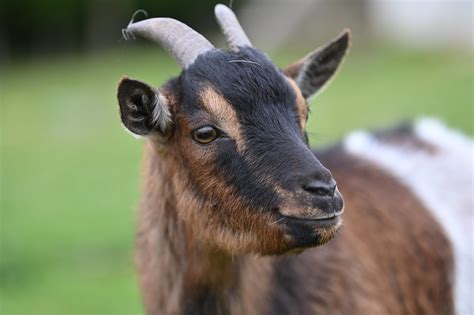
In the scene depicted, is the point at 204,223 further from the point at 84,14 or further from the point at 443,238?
the point at 84,14

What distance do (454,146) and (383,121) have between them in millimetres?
8490

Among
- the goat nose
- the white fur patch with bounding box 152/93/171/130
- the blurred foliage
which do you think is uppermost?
the blurred foliage

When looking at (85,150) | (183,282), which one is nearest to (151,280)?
(183,282)

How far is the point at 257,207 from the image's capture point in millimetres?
5094

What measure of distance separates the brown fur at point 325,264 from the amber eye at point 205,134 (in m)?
0.35

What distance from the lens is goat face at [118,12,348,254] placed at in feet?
16.1

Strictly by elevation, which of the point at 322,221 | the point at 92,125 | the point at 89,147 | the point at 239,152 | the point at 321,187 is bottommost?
the point at 322,221

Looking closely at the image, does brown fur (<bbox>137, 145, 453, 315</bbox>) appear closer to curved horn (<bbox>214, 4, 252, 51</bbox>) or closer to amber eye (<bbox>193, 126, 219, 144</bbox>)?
amber eye (<bbox>193, 126, 219, 144</bbox>)

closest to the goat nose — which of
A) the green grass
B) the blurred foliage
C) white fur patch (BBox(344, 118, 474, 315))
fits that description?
the green grass

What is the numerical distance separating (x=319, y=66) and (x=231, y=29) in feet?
2.33

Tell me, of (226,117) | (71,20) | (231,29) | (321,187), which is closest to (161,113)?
(226,117)

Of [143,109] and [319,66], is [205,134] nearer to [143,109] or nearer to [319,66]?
[143,109]

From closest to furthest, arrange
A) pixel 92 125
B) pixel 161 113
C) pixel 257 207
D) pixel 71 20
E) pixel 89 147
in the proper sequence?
pixel 257 207 < pixel 161 113 < pixel 89 147 < pixel 92 125 < pixel 71 20

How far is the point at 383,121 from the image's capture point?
16141mm
